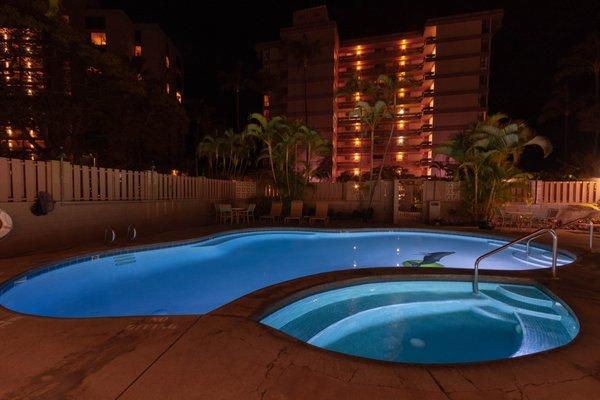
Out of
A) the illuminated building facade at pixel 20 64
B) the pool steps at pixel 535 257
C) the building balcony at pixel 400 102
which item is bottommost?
the pool steps at pixel 535 257

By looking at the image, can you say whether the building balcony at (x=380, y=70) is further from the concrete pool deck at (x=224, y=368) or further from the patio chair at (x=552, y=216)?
the concrete pool deck at (x=224, y=368)

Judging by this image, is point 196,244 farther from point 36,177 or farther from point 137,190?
point 36,177

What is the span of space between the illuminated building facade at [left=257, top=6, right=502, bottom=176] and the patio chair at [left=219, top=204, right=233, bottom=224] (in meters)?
28.7

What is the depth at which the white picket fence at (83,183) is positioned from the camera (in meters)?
7.39

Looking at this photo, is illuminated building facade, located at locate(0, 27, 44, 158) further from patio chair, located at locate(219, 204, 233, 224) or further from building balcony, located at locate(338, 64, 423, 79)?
building balcony, located at locate(338, 64, 423, 79)

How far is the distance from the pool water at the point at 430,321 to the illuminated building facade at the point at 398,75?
3542cm

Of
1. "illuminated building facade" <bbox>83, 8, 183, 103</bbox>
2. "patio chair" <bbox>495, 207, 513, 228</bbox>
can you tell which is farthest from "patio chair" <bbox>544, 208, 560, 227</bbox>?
"illuminated building facade" <bbox>83, 8, 183, 103</bbox>

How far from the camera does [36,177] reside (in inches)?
311

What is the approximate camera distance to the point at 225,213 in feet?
48.8

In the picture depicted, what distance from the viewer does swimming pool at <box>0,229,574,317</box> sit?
5410mm

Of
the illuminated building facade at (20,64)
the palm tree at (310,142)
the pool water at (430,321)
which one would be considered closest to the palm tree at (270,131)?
the palm tree at (310,142)

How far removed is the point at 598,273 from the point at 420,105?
43.3 metres

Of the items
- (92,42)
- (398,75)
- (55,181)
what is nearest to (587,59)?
(398,75)

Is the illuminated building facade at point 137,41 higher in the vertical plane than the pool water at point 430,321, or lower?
higher
